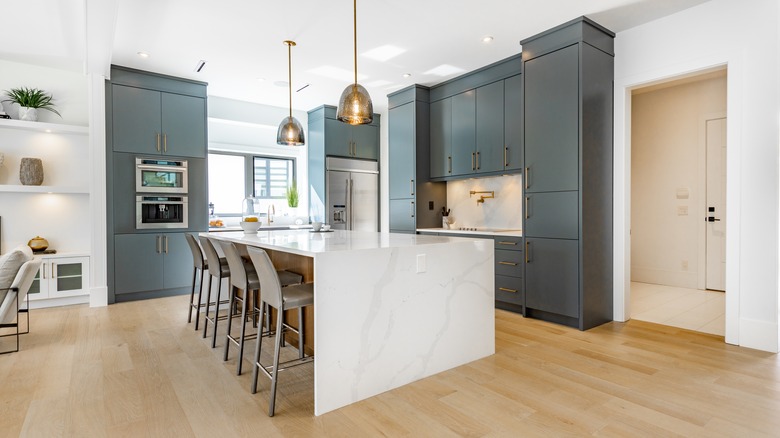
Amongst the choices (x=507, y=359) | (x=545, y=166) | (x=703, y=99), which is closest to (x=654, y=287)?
(x=703, y=99)

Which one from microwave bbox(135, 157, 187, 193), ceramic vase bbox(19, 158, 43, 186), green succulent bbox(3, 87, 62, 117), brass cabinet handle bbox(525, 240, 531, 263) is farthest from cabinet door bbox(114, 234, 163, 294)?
brass cabinet handle bbox(525, 240, 531, 263)

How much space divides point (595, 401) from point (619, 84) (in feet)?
9.59

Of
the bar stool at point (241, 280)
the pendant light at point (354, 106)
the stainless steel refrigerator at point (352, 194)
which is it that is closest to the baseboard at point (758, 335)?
the pendant light at point (354, 106)

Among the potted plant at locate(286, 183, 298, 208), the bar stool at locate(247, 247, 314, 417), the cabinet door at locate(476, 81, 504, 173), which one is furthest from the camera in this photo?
the potted plant at locate(286, 183, 298, 208)

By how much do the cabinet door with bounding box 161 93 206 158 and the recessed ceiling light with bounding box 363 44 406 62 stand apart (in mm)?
2358

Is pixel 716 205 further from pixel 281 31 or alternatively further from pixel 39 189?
pixel 39 189

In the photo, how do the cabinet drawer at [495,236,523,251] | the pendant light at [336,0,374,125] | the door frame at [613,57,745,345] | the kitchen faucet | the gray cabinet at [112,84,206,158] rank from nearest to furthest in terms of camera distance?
the pendant light at [336,0,374,125] → the door frame at [613,57,745,345] → the cabinet drawer at [495,236,523,251] → the gray cabinet at [112,84,206,158] → the kitchen faucet

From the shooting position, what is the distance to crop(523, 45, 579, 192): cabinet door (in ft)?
11.8

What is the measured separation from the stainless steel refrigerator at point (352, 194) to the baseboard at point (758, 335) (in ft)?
15.5

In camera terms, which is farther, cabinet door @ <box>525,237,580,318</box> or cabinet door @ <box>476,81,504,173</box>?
cabinet door @ <box>476,81,504,173</box>

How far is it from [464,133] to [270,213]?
3.19 m

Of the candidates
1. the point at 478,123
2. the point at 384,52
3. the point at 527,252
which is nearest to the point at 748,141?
the point at 527,252

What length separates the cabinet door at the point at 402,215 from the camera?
5.50m

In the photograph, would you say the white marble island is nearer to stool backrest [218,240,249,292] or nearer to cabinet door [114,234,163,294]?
stool backrest [218,240,249,292]
